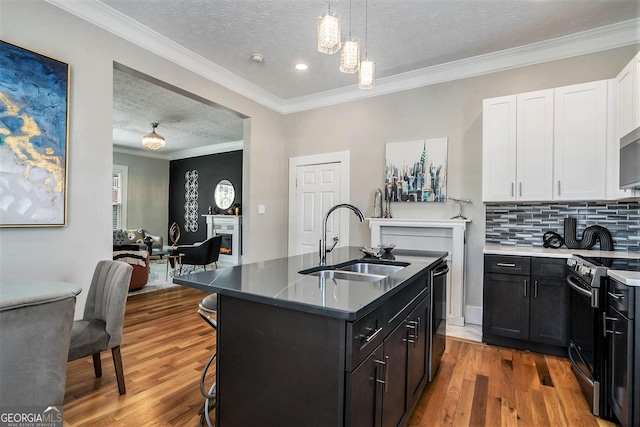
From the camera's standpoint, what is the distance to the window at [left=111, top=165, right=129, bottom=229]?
8000 millimetres

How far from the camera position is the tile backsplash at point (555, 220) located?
9.54 ft

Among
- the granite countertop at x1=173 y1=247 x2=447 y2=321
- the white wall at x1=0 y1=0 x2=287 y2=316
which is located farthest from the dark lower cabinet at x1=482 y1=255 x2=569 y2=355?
the white wall at x1=0 y1=0 x2=287 y2=316

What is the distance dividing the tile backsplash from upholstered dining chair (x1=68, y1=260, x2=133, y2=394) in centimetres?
351

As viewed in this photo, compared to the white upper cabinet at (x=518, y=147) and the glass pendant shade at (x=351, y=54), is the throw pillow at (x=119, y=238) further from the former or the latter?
the white upper cabinet at (x=518, y=147)

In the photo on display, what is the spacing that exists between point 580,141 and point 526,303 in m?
1.56

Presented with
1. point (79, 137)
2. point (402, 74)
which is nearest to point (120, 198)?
point (79, 137)

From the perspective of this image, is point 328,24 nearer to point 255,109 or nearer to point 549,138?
point 549,138

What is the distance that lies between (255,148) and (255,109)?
55 centimetres

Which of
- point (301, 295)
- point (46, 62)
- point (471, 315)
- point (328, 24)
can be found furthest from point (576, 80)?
point (46, 62)

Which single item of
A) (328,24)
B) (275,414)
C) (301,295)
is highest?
(328,24)

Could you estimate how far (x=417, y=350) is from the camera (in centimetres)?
188

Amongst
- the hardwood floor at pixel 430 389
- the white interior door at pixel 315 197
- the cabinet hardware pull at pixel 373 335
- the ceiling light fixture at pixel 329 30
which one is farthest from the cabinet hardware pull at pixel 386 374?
the white interior door at pixel 315 197

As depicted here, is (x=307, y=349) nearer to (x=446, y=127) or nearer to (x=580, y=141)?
(x=580, y=141)

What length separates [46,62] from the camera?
237cm
